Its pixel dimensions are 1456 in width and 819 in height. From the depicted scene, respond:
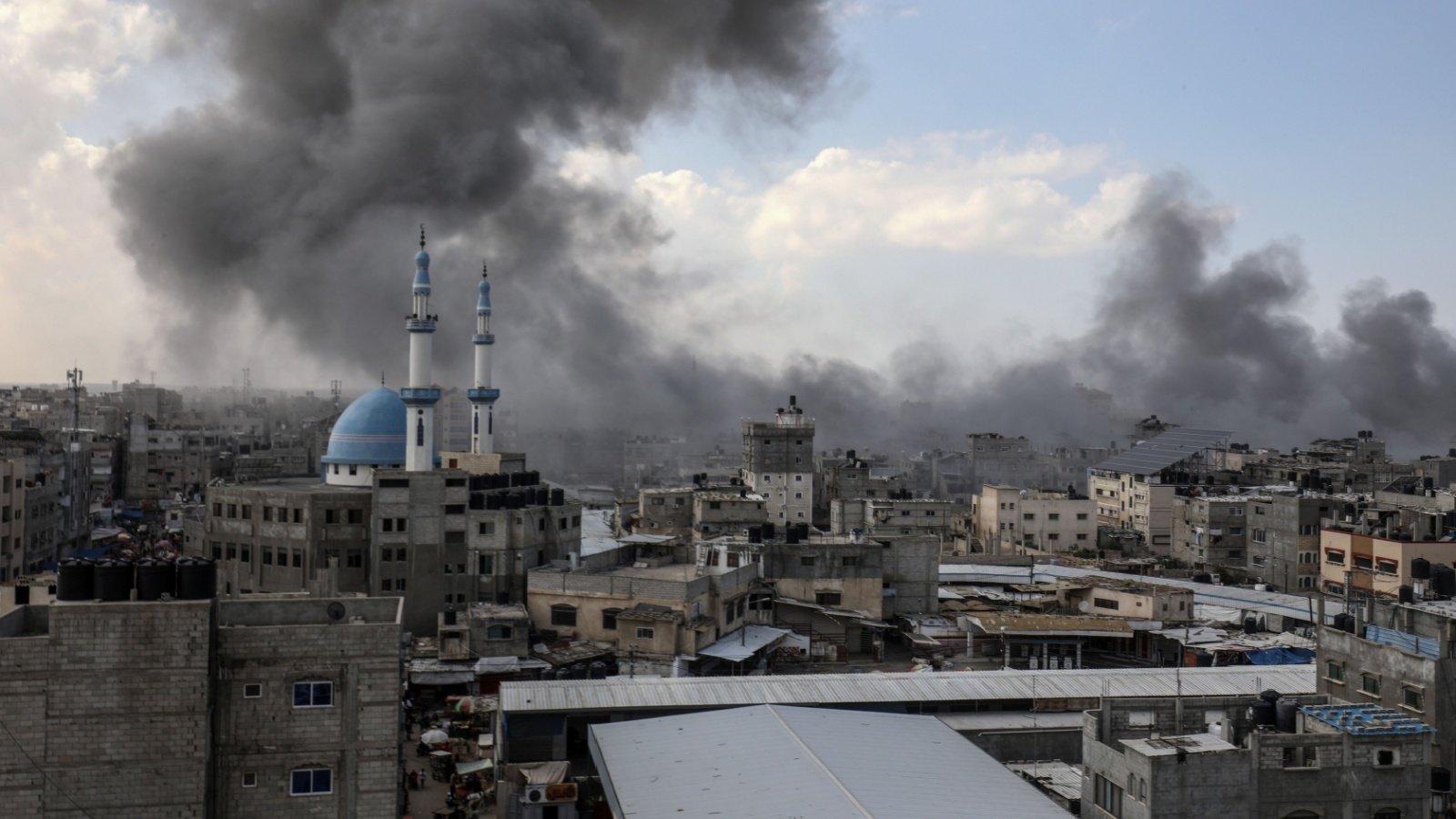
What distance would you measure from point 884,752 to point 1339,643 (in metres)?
6.69

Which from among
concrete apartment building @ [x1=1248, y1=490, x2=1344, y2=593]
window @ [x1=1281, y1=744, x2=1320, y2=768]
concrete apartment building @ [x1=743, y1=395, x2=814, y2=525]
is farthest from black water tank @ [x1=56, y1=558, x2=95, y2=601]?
concrete apartment building @ [x1=743, y1=395, x2=814, y2=525]

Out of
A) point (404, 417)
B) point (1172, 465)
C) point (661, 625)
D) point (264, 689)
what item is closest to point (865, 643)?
point (661, 625)

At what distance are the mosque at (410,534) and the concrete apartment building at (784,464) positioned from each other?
2001 centimetres

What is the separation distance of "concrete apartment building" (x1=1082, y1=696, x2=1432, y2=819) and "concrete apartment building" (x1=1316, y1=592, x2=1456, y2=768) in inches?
82.3

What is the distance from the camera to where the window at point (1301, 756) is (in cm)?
1555

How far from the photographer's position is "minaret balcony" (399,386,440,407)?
38.2m

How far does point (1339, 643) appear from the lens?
1967 cm

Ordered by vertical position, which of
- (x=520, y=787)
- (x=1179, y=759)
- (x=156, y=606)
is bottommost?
(x=520, y=787)

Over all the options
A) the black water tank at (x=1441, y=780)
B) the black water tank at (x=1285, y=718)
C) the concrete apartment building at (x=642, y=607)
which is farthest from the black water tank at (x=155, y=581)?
the concrete apartment building at (x=642, y=607)

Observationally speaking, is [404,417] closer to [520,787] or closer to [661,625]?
[661,625]

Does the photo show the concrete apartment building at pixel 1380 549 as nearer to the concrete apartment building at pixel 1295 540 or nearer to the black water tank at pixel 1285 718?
the concrete apartment building at pixel 1295 540

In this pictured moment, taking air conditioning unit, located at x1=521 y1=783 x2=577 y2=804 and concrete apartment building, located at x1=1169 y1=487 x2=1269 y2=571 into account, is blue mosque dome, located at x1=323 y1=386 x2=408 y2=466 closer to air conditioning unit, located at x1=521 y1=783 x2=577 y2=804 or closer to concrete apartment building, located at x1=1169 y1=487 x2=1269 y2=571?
air conditioning unit, located at x1=521 y1=783 x2=577 y2=804

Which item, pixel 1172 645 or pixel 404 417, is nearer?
pixel 1172 645

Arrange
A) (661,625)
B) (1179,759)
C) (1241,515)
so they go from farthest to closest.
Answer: (1241,515)
(661,625)
(1179,759)
